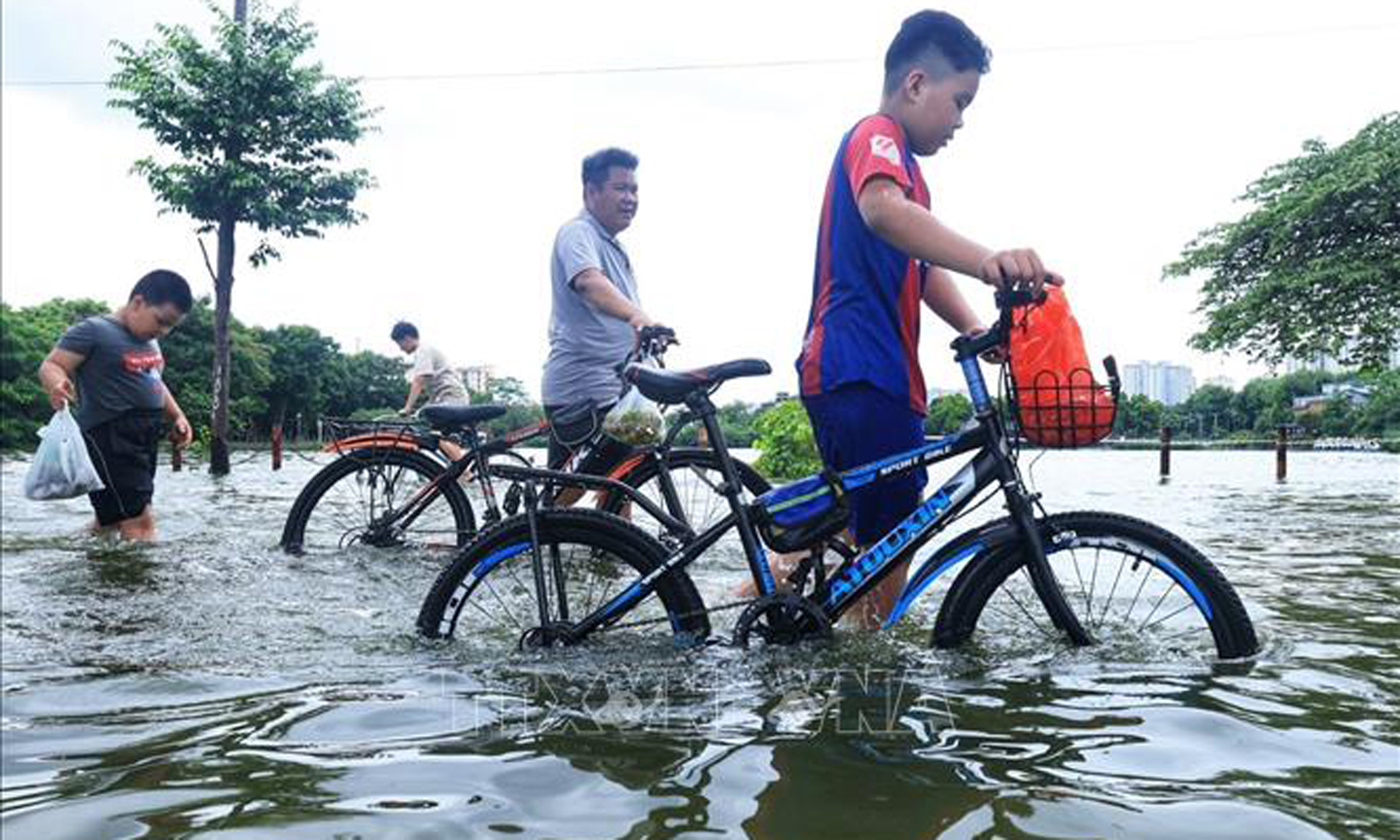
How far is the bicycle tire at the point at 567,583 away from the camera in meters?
3.29

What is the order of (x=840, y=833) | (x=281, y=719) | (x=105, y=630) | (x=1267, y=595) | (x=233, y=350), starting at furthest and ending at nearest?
(x=233, y=350) → (x=1267, y=595) → (x=105, y=630) → (x=281, y=719) → (x=840, y=833)

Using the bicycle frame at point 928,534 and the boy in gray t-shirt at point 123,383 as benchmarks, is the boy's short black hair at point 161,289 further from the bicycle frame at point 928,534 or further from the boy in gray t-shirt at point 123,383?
the bicycle frame at point 928,534

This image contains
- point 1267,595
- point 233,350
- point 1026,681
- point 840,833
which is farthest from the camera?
point 233,350

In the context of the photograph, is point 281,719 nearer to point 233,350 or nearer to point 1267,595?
point 1267,595

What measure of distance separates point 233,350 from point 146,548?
54295 mm

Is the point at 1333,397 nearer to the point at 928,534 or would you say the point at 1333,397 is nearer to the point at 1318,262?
the point at 1318,262

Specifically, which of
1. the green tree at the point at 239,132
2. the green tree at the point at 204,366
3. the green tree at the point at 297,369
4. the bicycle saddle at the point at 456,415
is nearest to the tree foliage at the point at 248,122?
the green tree at the point at 239,132

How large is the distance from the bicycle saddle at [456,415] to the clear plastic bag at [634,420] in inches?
46.4

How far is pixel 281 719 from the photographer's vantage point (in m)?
2.64

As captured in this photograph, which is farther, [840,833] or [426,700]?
[426,700]

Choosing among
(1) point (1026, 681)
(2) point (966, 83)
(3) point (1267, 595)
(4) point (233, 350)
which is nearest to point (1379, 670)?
(1) point (1026, 681)

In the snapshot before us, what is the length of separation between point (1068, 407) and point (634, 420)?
6.29 ft

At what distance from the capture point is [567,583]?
3.34m

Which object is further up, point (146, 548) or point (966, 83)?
point (966, 83)
